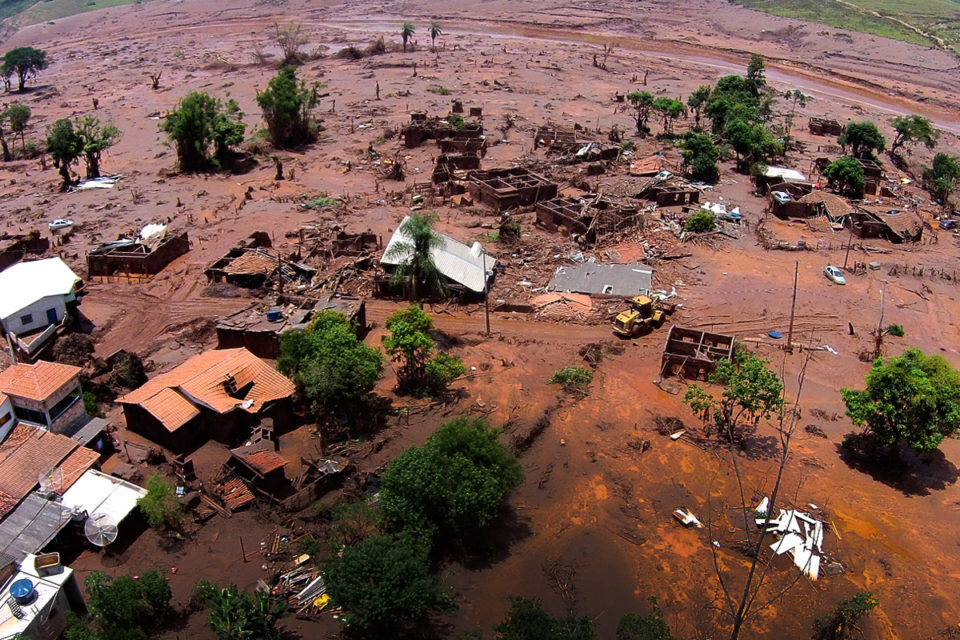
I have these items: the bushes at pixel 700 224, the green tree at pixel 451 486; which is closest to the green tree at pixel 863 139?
the bushes at pixel 700 224

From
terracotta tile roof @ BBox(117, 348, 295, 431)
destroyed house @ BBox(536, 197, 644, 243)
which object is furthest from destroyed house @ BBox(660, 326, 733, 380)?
terracotta tile roof @ BBox(117, 348, 295, 431)

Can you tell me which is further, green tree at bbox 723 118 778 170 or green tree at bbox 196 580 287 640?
green tree at bbox 723 118 778 170

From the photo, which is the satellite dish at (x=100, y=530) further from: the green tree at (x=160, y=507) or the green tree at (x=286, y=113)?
the green tree at (x=286, y=113)

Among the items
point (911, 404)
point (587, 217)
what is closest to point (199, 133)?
point (587, 217)

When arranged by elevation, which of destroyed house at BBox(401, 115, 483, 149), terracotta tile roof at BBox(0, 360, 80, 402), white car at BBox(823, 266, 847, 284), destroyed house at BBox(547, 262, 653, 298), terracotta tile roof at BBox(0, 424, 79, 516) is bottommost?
white car at BBox(823, 266, 847, 284)

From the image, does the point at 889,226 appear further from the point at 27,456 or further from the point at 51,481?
the point at 27,456

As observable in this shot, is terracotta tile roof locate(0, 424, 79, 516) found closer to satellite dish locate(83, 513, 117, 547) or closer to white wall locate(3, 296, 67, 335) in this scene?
satellite dish locate(83, 513, 117, 547)
